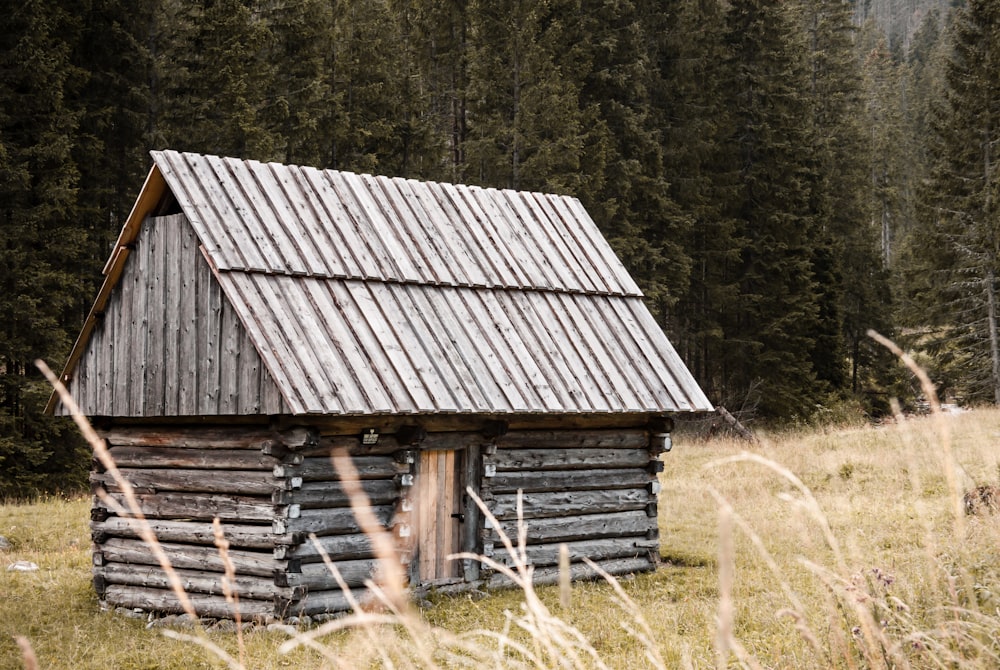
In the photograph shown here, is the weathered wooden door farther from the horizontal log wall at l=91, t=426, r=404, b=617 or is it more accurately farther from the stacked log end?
the horizontal log wall at l=91, t=426, r=404, b=617

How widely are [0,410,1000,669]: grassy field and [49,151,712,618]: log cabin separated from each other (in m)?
0.89

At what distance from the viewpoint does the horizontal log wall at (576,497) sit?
14766mm

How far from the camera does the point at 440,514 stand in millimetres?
14281

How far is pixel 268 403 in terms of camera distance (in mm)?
12188

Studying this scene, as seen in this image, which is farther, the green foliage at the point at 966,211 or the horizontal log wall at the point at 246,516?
the green foliage at the point at 966,211

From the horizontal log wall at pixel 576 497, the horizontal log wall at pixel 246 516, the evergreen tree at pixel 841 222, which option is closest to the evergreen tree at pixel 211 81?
the horizontal log wall at pixel 246 516

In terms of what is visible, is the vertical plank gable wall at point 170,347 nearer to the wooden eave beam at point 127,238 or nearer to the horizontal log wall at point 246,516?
the wooden eave beam at point 127,238

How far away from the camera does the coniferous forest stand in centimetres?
2448

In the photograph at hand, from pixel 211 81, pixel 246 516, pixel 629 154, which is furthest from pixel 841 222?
pixel 246 516

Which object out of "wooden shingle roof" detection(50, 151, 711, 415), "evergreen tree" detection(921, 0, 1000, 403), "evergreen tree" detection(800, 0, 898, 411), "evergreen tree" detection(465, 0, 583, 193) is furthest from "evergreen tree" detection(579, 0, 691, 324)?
"wooden shingle roof" detection(50, 151, 711, 415)

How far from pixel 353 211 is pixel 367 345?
284 centimetres

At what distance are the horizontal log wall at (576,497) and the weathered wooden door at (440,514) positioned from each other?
14.4 inches

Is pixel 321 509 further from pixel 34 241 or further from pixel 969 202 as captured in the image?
pixel 969 202

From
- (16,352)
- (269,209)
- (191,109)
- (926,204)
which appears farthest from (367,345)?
(926,204)
